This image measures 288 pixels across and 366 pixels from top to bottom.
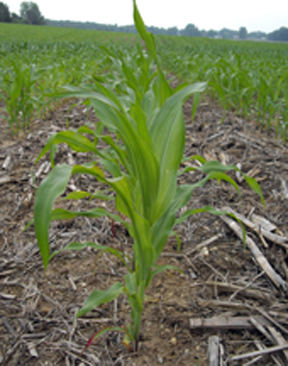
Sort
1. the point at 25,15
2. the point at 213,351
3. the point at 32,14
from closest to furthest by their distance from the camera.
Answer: the point at 213,351, the point at 32,14, the point at 25,15

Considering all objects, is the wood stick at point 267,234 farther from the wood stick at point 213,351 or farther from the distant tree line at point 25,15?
the distant tree line at point 25,15

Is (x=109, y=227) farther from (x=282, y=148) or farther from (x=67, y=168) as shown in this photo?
(x=282, y=148)

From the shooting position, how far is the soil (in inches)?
47.2

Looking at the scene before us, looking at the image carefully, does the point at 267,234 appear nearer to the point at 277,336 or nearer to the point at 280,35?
the point at 277,336

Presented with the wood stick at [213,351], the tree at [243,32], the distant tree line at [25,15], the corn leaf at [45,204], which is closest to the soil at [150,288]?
the wood stick at [213,351]

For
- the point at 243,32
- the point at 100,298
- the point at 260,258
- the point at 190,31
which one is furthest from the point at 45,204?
the point at 243,32

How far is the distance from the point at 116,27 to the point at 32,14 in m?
32.5

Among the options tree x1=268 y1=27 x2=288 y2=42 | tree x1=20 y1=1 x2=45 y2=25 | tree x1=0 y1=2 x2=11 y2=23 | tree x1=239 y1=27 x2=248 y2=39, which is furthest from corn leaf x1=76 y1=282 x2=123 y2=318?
tree x1=239 y1=27 x2=248 y2=39

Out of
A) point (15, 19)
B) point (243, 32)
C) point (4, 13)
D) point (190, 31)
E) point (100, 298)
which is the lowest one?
point (100, 298)

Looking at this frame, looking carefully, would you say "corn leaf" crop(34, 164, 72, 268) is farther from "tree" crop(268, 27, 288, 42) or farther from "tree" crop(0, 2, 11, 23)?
"tree" crop(268, 27, 288, 42)

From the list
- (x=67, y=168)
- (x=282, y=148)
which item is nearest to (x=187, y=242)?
(x=67, y=168)

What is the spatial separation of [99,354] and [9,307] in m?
0.52

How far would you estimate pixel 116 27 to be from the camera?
91.2 m

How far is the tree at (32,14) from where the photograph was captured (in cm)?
6544
